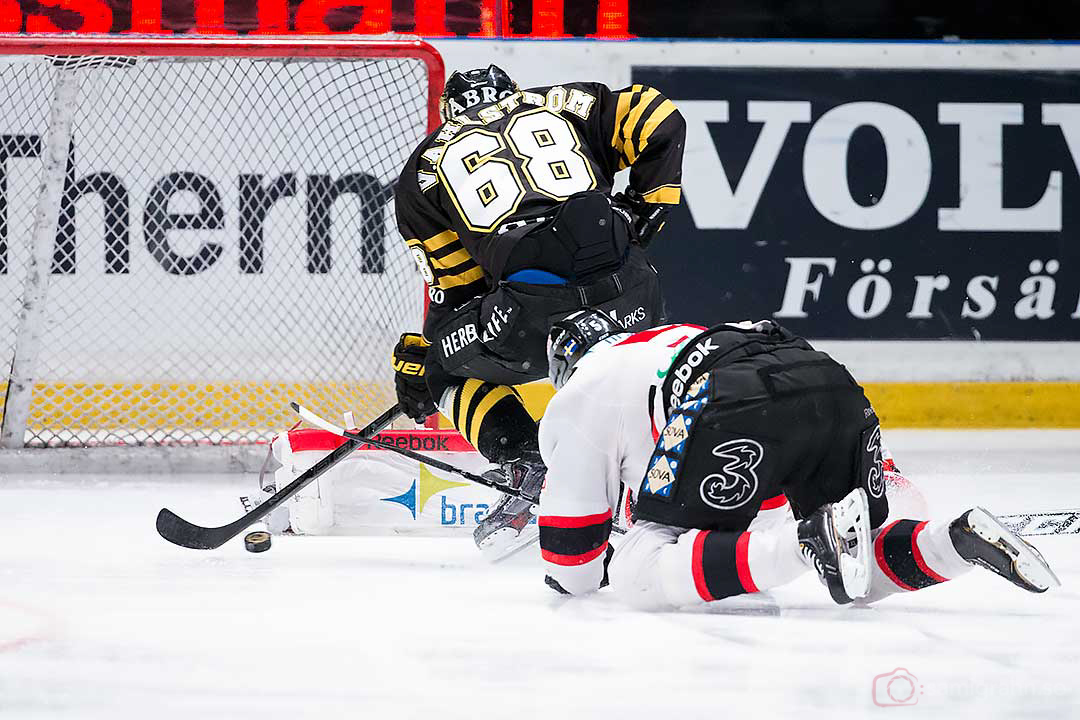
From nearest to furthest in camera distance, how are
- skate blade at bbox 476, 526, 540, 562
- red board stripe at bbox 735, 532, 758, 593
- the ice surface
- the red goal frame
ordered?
1. the ice surface
2. red board stripe at bbox 735, 532, 758, 593
3. skate blade at bbox 476, 526, 540, 562
4. the red goal frame

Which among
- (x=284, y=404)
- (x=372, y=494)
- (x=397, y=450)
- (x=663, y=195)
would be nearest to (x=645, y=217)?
(x=663, y=195)

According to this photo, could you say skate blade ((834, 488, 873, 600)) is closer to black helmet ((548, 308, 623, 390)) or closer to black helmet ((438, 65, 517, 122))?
black helmet ((548, 308, 623, 390))

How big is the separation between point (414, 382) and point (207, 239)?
1.81 metres

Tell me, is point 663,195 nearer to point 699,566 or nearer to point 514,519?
point 514,519

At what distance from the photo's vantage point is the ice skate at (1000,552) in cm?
182

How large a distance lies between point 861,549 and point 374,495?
5.01ft

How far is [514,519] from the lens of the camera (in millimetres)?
2732

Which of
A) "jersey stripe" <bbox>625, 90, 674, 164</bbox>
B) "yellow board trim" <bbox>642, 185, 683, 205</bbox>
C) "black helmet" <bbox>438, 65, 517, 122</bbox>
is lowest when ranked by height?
"yellow board trim" <bbox>642, 185, 683, 205</bbox>

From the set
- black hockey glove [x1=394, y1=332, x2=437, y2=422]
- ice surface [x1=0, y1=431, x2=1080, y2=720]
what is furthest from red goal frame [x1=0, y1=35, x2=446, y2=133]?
ice surface [x1=0, y1=431, x2=1080, y2=720]

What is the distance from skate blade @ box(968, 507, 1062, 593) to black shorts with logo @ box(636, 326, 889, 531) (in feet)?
0.70

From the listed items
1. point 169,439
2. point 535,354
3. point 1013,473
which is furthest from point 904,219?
point 169,439

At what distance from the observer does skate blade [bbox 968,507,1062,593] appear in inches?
71.7

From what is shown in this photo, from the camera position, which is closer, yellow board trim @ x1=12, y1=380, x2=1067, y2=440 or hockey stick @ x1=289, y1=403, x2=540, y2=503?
hockey stick @ x1=289, y1=403, x2=540, y2=503

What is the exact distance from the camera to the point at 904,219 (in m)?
4.75
